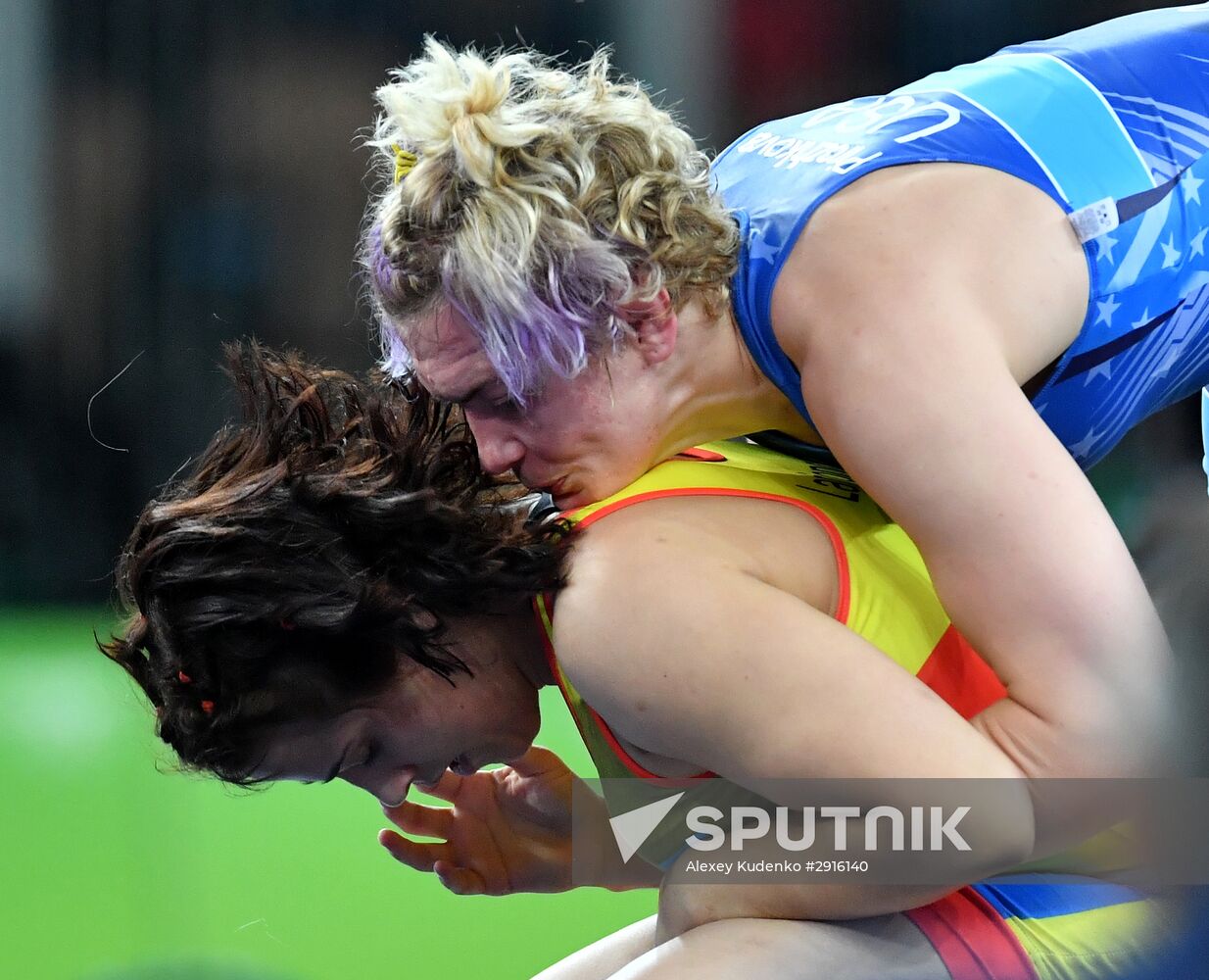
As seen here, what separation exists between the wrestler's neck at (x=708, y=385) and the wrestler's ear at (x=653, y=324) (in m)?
0.01

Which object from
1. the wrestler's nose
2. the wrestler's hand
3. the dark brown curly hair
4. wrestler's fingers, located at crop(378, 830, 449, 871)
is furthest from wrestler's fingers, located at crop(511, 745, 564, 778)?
the wrestler's nose

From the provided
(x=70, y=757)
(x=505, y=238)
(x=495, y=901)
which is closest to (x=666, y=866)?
(x=505, y=238)

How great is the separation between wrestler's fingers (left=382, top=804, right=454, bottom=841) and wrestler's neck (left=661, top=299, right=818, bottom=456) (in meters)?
0.53

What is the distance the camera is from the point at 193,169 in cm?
313

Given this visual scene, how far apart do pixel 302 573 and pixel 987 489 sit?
0.55 metres

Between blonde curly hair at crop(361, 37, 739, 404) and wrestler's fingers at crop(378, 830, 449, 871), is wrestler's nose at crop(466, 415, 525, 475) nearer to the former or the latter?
blonde curly hair at crop(361, 37, 739, 404)

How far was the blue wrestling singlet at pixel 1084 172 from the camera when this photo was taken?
4.04 ft

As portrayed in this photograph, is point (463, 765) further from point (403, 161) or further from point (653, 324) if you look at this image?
point (403, 161)

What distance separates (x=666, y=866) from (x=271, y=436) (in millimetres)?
518

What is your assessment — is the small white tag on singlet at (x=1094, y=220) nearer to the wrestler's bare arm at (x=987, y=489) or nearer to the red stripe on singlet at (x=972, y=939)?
the wrestler's bare arm at (x=987, y=489)

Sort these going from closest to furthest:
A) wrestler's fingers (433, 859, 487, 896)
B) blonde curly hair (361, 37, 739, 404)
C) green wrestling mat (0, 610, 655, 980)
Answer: blonde curly hair (361, 37, 739, 404)
wrestler's fingers (433, 859, 487, 896)
green wrestling mat (0, 610, 655, 980)

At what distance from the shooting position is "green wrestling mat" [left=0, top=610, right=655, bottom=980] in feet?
6.55

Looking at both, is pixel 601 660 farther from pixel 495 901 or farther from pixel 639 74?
pixel 639 74

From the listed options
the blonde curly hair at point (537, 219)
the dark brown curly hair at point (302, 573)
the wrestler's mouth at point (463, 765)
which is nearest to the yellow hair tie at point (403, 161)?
the blonde curly hair at point (537, 219)
